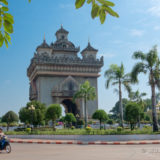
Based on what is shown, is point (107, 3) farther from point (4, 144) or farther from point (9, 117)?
point (9, 117)

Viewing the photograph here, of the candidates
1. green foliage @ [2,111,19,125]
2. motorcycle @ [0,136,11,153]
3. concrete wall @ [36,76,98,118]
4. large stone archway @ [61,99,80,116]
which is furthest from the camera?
large stone archway @ [61,99,80,116]

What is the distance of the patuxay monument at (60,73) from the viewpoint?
46.4 meters

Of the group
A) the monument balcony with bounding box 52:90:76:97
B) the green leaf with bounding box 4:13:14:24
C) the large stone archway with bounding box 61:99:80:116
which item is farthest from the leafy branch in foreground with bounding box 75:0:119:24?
the large stone archway with bounding box 61:99:80:116

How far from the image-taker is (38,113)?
30844mm

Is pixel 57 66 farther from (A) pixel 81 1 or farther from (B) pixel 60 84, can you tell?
(A) pixel 81 1

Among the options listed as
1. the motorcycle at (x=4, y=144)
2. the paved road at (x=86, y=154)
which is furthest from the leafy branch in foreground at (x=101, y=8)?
the motorcycle at (x=4, y=144)

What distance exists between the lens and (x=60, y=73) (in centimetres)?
4731

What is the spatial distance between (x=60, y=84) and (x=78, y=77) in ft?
13.1

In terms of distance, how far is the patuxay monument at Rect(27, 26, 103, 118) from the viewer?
46.4m

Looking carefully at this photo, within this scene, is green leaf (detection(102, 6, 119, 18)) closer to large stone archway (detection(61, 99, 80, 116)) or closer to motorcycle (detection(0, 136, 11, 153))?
motorcycle (detection(0, 136, 11, 153))

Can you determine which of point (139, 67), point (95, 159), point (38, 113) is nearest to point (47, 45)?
point (38, 113)

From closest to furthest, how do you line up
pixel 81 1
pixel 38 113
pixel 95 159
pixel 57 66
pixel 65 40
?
pixel 81 1 < pixel 95 159 < pixel 38 113 < pixel 57 66 < pixel 65 40

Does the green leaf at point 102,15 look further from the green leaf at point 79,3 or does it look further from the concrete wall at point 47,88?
the concrete wall at point 47,88

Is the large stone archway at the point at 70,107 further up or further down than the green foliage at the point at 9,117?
further up
